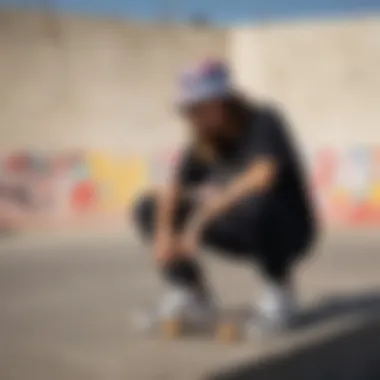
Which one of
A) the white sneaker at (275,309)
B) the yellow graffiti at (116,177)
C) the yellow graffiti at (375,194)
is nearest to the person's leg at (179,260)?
the white sneaker at (275,309)

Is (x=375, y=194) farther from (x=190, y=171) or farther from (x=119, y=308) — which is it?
(x=190, y=171)

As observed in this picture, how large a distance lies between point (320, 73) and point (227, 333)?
3.55 metres

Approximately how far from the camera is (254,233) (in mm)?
2035

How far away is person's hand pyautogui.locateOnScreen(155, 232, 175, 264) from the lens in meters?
2.08

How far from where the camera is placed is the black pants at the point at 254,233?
2.04 m

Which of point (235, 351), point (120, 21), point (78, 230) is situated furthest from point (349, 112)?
point (235, 351)

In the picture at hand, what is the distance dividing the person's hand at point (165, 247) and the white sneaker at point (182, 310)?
73 millimetres

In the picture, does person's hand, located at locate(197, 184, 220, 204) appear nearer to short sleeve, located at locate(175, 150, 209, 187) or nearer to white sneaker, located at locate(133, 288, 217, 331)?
short sleeve, located at locate(175, 150, 209, 187)

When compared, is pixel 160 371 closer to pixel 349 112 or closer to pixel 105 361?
pixel 105 361

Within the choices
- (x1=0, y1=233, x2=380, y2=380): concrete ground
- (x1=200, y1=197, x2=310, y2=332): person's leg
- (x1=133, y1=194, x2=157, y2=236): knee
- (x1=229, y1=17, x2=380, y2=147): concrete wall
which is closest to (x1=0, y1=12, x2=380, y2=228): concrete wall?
(x1=229, y1=17, x2=380, y2=147): concrete wall

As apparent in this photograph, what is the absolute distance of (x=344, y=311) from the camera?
2.25m

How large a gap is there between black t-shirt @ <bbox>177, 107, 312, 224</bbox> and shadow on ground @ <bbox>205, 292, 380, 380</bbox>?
254 mm

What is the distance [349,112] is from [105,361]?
3745 millimetres

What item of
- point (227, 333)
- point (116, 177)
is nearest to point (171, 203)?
point (227, 333)
